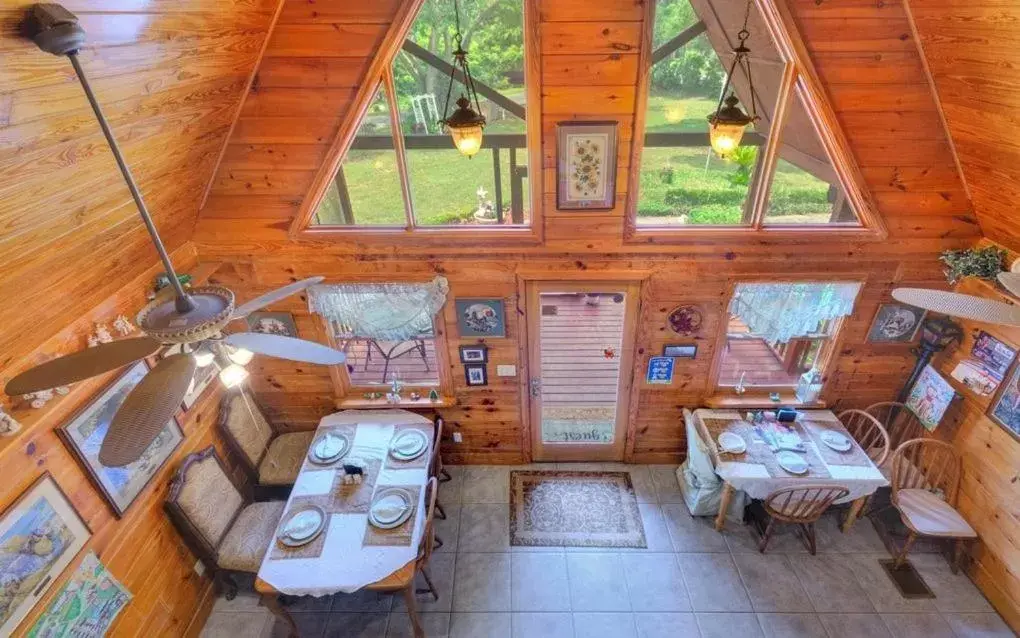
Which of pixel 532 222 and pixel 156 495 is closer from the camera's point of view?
pixel 156 495

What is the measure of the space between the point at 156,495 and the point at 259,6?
3.39 metres

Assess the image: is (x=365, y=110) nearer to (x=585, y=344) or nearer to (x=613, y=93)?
(x=613, y=93)

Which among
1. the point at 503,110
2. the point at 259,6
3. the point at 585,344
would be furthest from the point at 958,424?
the point at 259,6

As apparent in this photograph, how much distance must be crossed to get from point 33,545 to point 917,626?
19.6 ft

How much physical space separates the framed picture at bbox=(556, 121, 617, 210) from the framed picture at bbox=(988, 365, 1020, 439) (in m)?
3.25

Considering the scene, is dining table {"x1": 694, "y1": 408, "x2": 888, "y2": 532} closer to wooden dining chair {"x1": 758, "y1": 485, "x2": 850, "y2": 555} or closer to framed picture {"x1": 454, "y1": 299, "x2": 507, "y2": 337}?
wooden dining chair {"x1": 758, "y1": 485, "x2": 850, "y2": 555}

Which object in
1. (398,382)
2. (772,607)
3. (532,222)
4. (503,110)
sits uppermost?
(503,110)

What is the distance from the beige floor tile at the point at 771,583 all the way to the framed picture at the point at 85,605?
462cm

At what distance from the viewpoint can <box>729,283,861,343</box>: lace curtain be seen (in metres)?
4.28

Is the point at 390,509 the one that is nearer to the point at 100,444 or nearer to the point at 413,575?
the point at 413,575

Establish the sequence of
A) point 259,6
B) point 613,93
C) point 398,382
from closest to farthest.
Answer: point 259,6 → point 613,93 → point 398,382

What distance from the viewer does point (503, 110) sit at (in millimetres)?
3590

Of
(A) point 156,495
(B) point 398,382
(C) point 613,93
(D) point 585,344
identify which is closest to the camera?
(C) point 613,93

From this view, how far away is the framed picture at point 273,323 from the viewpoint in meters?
4.52
